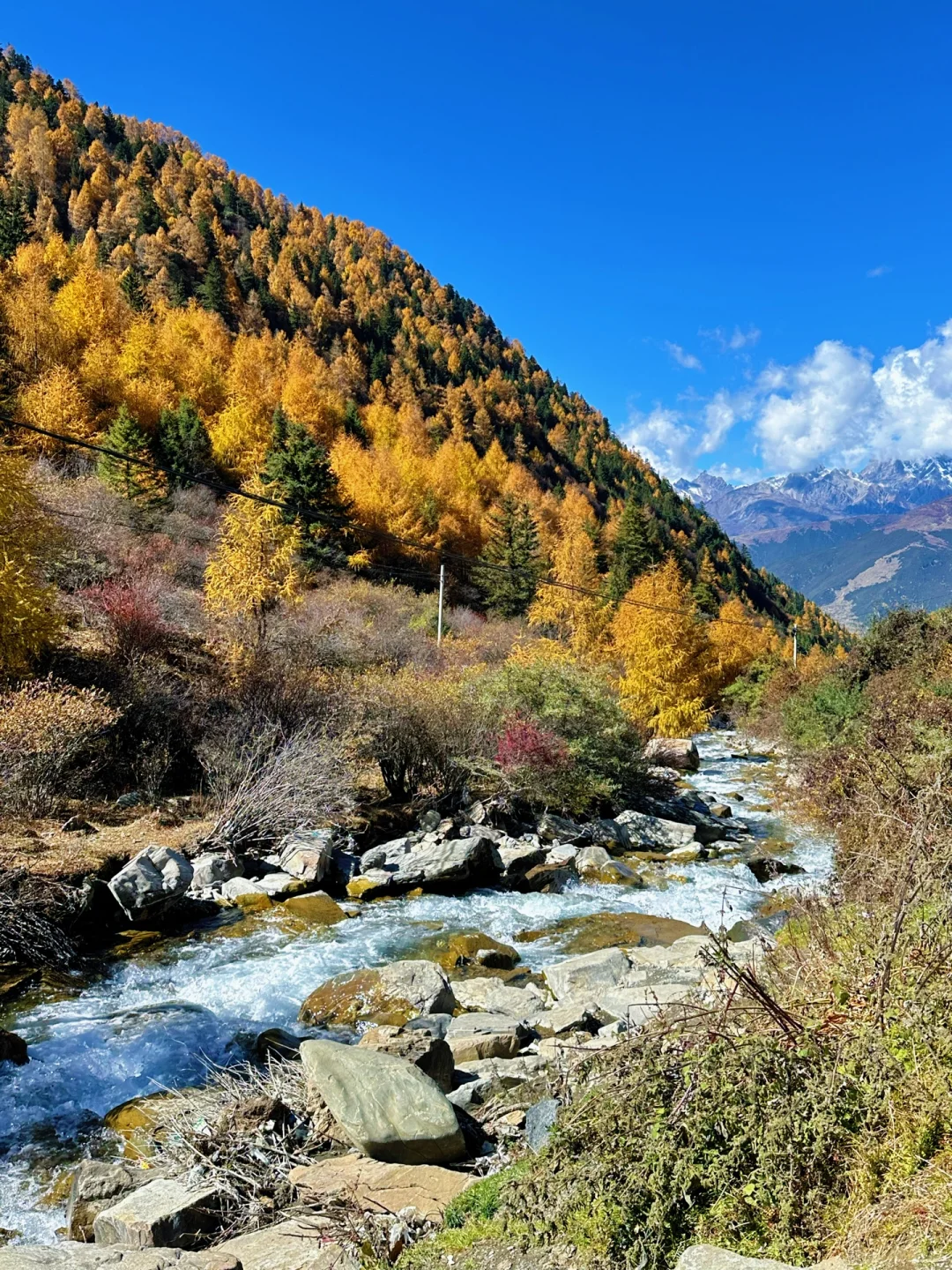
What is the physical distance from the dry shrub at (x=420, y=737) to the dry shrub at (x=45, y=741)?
243 inches

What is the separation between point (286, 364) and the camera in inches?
2798

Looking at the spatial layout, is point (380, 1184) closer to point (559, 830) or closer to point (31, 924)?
point (31, 924)

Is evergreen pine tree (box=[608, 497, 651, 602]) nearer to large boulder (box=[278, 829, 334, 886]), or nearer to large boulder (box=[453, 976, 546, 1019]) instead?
large boulder (box=[278, 829, 334, 886])

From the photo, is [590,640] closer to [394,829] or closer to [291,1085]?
[394,829]

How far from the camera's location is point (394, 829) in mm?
17094

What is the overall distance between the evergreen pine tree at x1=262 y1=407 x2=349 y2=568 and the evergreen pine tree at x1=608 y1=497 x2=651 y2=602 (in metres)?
23.1

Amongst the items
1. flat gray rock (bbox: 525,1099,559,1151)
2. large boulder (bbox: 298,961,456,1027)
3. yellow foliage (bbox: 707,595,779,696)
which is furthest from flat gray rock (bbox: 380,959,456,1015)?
yellow foliage (bbox: 707,595,779,696)

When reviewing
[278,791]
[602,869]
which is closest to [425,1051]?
[278,791]

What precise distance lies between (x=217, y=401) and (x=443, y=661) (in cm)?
4215

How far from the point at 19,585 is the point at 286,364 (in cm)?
6061

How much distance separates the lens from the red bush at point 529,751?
18.5 m

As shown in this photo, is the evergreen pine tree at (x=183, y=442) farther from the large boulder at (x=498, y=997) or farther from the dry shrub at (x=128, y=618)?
the large boulder at (x=498, y=997)

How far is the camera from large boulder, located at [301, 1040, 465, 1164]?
488 cm

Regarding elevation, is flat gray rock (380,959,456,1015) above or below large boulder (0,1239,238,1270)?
below
